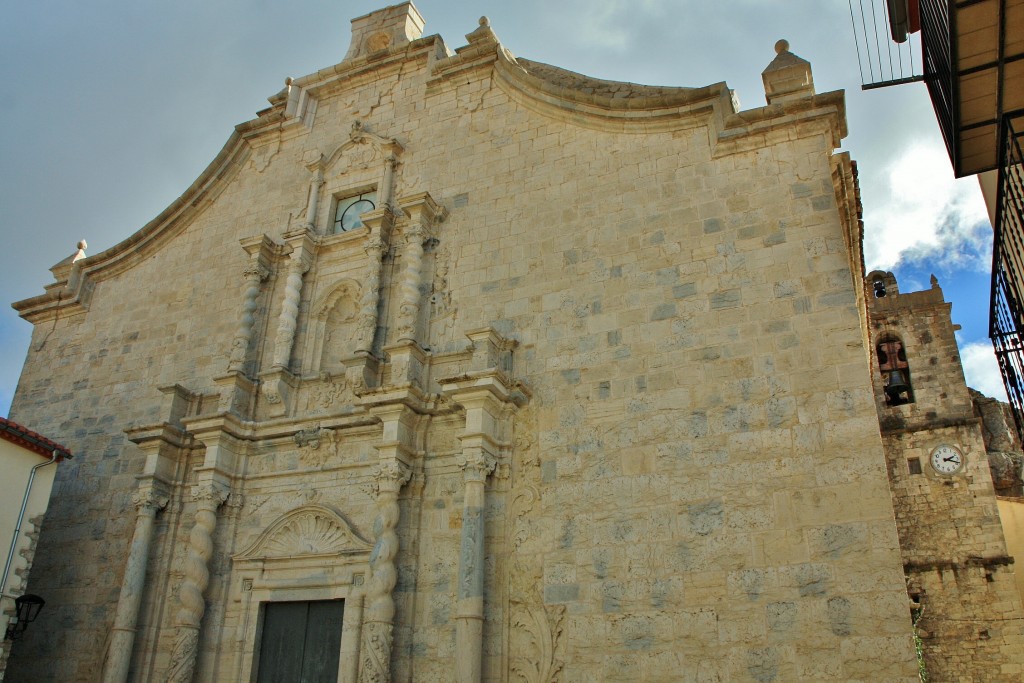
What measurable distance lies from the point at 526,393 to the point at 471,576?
1.90 meters

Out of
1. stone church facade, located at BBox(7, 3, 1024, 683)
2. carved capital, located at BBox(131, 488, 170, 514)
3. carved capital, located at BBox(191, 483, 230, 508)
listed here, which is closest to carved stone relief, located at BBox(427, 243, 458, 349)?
stone church facade, located at BBox(7, 3, 1024, 683)

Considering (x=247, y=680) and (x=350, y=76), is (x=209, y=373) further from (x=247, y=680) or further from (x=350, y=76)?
(x=350, y=76)

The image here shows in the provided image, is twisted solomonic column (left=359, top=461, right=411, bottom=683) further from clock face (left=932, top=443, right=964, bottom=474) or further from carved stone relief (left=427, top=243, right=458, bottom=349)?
clock face (left=932, top=443, right=964, bottom=474)

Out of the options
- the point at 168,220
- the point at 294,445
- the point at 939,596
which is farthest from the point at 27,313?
the point at 939,596

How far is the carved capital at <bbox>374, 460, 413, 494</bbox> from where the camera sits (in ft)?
26.0

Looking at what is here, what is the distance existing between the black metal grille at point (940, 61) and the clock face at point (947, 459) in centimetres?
1287

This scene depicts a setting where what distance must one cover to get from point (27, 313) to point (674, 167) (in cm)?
993

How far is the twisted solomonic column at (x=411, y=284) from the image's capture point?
8.91 metres

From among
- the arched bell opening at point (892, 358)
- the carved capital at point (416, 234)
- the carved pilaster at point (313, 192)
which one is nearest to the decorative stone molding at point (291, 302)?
the carved pilaster at point (313, 192)

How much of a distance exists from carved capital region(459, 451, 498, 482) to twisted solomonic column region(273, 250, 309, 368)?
3.09 meters

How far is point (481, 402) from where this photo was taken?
7.79 m

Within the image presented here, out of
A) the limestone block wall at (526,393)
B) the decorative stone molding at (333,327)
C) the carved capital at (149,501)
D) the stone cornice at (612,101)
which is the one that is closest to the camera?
the limestone block wall at (526,393)

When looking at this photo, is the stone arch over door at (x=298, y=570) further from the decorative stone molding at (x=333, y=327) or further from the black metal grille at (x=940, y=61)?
the black metal grille at (x=940, y=61)

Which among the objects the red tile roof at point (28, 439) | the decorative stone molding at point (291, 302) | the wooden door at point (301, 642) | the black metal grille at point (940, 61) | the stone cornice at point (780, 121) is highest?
the stone cornice at point (780, 121)
